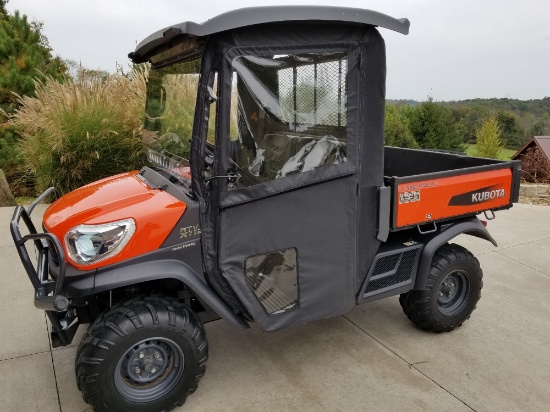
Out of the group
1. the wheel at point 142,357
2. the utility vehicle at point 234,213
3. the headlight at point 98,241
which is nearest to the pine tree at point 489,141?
the utility vehicle at point 234,213

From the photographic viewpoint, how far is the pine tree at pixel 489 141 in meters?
14.3

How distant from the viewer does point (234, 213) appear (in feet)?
7.75

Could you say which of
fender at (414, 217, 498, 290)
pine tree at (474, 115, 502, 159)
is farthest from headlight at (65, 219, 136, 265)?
pine tree at (474, 115, 502, 159)

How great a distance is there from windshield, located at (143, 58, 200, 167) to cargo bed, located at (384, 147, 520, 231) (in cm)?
125

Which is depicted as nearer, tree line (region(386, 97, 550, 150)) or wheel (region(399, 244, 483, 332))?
wheel (region(399, 244, 483, 332))

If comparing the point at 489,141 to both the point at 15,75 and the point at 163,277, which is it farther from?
the point at 163,277

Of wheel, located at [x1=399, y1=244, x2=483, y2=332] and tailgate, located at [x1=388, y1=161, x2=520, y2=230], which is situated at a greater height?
tailgate, located at [x1=388, y1=161, x2=520, y2=230]

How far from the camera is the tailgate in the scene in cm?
280

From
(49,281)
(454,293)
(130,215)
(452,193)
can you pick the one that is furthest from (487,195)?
(49,281)

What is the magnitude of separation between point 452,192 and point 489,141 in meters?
12.8

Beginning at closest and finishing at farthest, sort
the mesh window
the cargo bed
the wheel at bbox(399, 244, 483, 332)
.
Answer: the mesh window, the cargo bed, the wheel at bbox(399, 244, 483, 332)

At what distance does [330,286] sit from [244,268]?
551 millimetres

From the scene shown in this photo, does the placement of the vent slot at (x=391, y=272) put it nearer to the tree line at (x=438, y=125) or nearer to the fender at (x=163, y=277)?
the fender at (x=163, y=277)

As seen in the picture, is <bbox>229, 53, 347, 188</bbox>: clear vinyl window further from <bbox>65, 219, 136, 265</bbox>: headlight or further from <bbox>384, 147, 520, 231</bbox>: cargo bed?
<bbox>65, 219, 136, 265</bbox>: headlight
